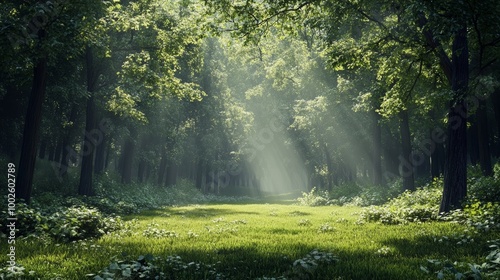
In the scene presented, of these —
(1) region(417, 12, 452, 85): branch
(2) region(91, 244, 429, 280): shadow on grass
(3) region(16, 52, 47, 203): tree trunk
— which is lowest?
(2) region(91, 244, 429, 280): shadow on grass

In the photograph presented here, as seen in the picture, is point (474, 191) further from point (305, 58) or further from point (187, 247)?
point (305, 58)

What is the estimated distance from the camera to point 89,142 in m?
24.3

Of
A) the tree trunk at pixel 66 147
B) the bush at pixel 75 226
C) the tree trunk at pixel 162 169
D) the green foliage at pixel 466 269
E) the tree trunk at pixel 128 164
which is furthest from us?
the tree trunk at pixel 162 169

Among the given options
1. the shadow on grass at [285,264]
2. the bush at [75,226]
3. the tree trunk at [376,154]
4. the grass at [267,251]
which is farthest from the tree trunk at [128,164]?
the shadow on grass at [285,264]

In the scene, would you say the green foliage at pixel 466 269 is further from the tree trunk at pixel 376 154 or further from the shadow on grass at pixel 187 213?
the tree trunk at pixel 376 154

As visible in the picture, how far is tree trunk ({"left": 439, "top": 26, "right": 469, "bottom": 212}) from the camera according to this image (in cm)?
1383

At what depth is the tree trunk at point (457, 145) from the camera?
13826 mm

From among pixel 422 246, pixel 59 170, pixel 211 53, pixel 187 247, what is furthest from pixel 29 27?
pixel 211 53

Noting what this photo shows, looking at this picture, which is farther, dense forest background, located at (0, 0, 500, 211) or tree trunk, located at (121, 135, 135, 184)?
tree trunk, located at (121, 135, 135, 184)

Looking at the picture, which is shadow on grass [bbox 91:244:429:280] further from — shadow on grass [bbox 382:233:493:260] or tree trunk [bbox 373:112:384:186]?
tree trunk [bbox 373:112:384:186]

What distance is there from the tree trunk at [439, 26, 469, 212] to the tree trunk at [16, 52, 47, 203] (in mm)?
15610

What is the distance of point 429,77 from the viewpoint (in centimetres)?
1802

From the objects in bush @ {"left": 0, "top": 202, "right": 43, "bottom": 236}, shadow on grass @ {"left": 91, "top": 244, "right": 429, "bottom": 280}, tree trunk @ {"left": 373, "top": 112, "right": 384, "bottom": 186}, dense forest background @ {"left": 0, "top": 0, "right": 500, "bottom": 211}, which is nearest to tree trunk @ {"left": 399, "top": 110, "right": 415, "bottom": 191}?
dense forest background @ {"left": 0, "top": 0, "right": 500, "bottom": 211}

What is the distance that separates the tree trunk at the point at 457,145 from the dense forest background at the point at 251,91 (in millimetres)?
41
